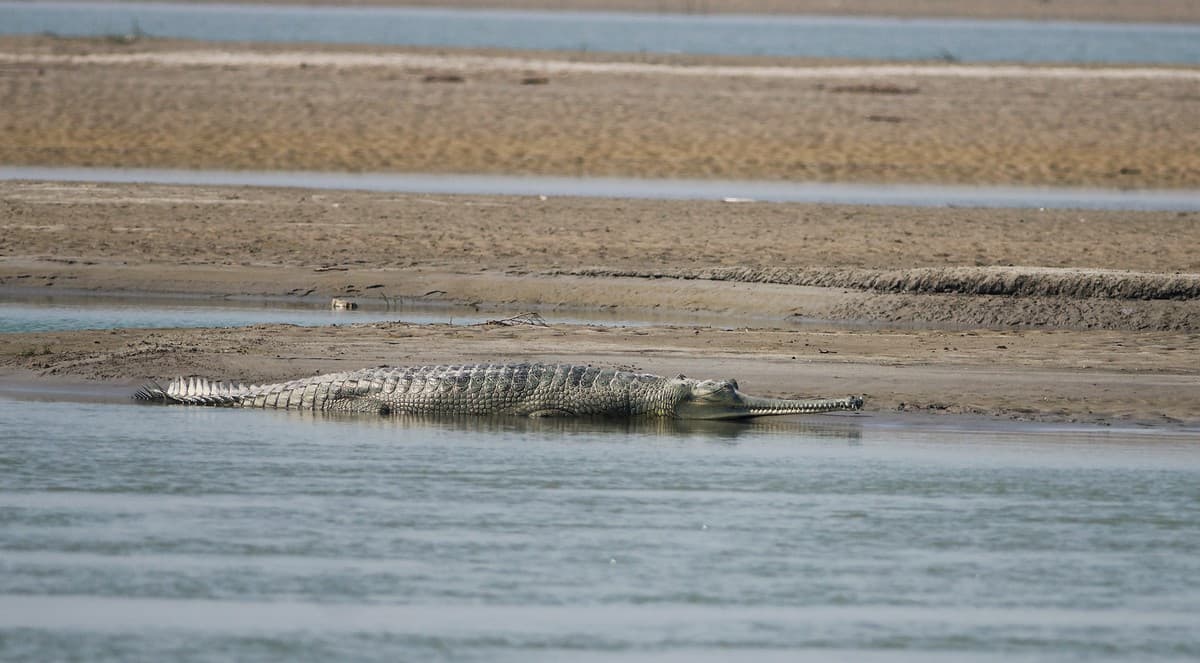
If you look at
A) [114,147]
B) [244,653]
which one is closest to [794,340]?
[244,653]

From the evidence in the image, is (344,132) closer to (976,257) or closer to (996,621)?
(976,257)

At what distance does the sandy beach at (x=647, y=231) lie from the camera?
1176 cm

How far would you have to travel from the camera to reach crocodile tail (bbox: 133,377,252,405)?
1087 cm

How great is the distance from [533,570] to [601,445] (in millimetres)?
2494

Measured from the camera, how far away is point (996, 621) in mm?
6953

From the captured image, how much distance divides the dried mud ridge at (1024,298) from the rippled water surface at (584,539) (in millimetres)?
3415

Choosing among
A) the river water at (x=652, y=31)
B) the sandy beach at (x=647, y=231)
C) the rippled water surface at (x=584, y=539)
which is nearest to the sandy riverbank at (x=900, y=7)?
the river water at (x=652, y=31)

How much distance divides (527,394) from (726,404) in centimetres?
114

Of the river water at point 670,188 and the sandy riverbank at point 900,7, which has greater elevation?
the sandy riverbank at point 900,7

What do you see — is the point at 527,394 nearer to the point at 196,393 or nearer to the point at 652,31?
the point at 196,393

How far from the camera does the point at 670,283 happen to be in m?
14.8

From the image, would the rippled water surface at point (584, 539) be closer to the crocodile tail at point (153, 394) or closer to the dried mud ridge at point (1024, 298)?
the crocodile tail at point (153, 394)

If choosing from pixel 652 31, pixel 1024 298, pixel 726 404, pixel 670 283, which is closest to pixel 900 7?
pixel 652 31

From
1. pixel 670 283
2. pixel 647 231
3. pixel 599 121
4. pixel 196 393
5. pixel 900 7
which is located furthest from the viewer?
pixel 900 7
